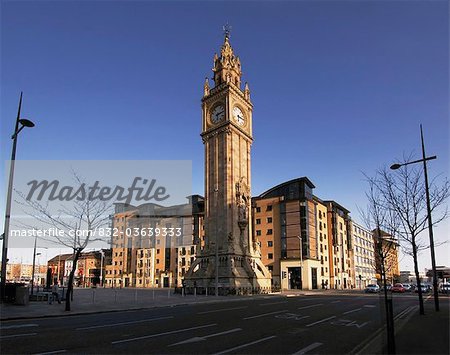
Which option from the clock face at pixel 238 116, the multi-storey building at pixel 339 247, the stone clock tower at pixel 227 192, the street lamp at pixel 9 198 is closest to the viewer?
the street lamp at pixel 9 198

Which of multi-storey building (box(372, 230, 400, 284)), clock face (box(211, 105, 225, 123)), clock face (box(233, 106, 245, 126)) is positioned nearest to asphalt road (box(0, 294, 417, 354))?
multi-storey building (box(372, 230, 400, 284))

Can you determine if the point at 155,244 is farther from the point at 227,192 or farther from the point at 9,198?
the point at 9,198

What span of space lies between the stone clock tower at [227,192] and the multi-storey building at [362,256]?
59.3 m

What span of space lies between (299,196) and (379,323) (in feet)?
215

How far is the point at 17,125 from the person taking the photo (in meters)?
23.0

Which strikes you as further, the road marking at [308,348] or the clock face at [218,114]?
the clock face at [218,114]

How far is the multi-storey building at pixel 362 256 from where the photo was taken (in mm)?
106600

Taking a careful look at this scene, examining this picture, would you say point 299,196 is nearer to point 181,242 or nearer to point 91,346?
point 181,242

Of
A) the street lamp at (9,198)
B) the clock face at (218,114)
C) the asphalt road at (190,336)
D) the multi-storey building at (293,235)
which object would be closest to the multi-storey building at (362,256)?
the multi-storey building at (293,235)

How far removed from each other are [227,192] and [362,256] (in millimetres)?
76303

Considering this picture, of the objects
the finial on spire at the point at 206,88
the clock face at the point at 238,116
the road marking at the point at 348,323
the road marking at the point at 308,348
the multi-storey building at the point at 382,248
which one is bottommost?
the road marking at the point at 348,323

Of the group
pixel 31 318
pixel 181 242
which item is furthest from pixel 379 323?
pixel 181 242

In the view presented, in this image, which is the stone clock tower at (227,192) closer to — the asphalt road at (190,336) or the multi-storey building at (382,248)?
the multi-storey building at (382,248)

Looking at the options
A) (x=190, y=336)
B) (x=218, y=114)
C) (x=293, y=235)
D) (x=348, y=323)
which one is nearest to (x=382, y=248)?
(x=348, y=323)
